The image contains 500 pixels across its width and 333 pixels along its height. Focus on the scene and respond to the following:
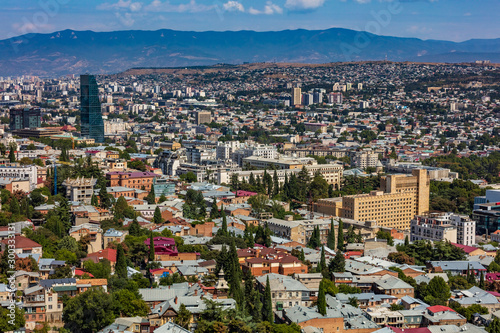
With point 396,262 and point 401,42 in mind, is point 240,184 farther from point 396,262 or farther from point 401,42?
point 401,42

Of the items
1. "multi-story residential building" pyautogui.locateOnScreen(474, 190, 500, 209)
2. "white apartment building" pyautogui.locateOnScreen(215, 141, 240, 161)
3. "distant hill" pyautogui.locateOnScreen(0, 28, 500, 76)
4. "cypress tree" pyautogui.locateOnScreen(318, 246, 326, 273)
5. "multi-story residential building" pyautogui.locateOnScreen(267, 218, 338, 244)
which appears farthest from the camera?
"distant hill" pyautogui.locateOnScreen(0, 28, 500, 76)

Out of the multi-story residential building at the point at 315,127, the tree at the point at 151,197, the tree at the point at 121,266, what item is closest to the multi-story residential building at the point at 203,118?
the multi-story residential building at the point at 315,127

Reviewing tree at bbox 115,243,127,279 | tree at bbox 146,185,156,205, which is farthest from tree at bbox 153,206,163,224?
tree at bbox 115,243,127,279

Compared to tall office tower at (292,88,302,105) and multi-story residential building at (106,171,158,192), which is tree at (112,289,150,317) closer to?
multi-story residential building at (106,171,158,192)

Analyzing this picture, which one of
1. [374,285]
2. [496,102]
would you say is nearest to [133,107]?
[496,102]

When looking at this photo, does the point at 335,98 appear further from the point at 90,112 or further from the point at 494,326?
the point at 494,326
